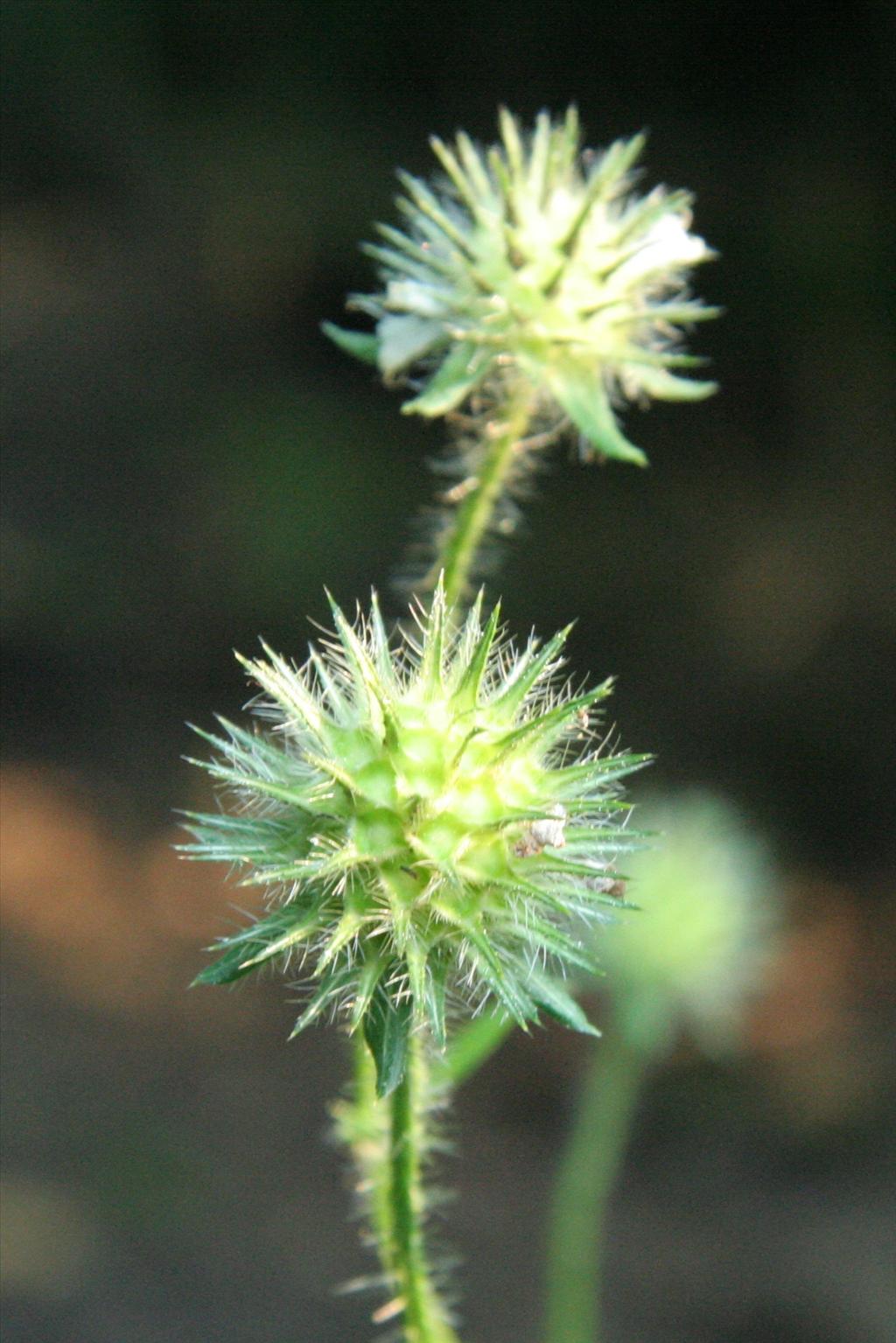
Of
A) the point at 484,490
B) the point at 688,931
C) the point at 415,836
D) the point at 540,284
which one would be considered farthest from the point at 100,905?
the point at 415,836

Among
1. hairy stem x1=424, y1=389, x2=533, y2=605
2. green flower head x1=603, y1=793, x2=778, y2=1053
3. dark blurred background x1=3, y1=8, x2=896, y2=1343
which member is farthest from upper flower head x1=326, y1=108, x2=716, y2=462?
dark blurred background x1=3, y1=8, x2=896, y2=1343

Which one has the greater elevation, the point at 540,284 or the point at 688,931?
the point at 540,284

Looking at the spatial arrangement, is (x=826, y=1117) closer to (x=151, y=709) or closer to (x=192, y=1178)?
(x=192, y=1178)

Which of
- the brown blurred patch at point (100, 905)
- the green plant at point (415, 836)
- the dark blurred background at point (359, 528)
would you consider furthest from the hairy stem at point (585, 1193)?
the brown blurred patch at point (100, 905)

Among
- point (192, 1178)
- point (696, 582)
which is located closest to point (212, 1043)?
point (192, 1178)

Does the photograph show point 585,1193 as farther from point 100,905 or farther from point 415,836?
point 100,905

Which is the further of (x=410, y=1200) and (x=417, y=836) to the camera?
(x=410, y=1200)

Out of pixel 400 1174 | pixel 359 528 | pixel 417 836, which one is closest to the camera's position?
pixel 417 836
